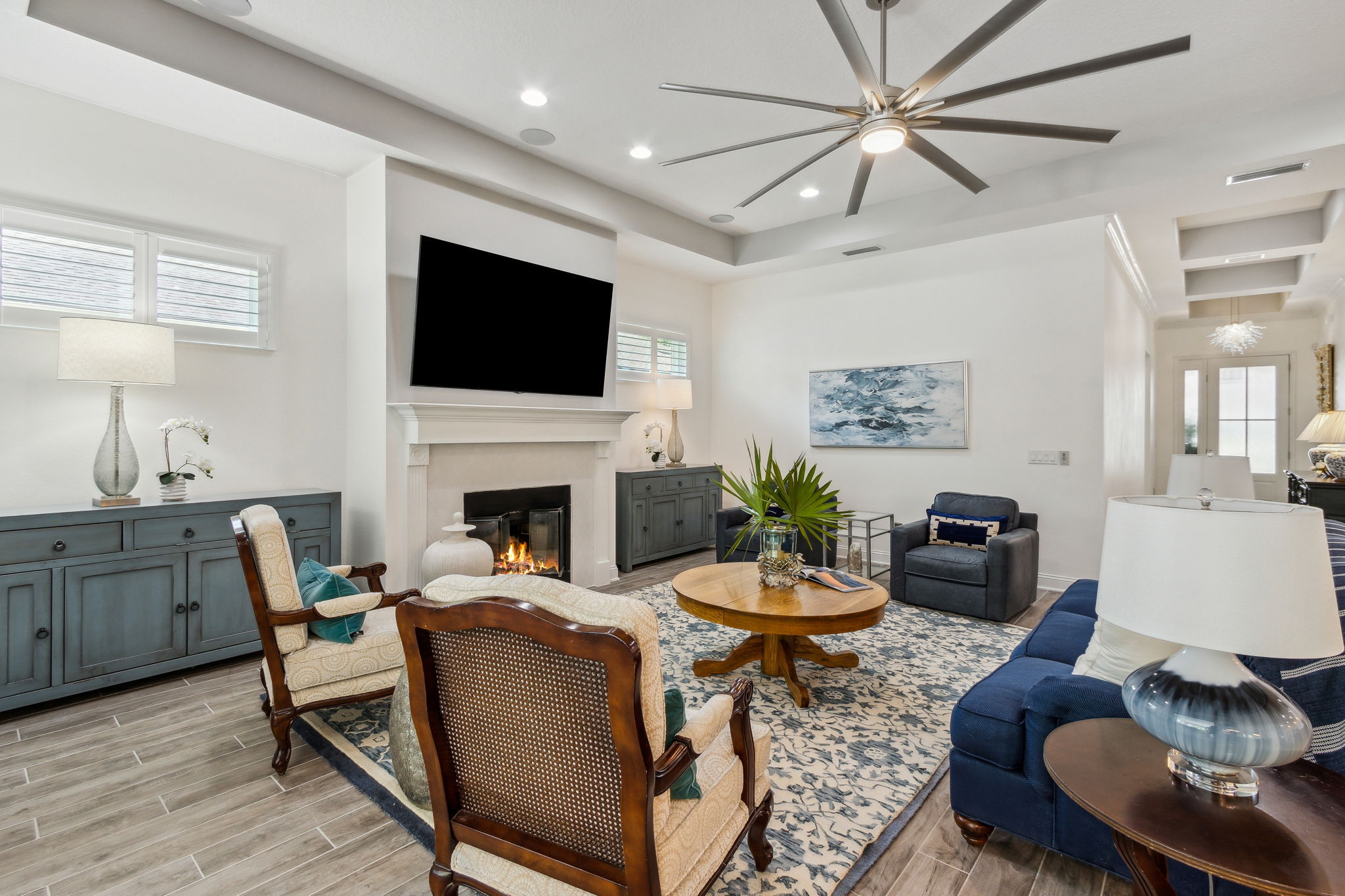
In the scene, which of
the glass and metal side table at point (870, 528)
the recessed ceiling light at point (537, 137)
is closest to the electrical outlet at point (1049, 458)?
the glass and metal side table at point (870, 528)

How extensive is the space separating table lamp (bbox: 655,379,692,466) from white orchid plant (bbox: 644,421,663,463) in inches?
5.8

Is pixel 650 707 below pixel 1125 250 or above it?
below

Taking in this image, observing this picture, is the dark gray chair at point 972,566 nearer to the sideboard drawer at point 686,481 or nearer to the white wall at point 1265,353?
the sideboard drawer at point 686,481

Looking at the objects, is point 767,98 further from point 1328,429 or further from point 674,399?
point 1328,429

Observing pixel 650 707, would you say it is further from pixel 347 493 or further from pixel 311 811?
pixel 347 493

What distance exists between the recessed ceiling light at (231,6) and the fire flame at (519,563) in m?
3.39

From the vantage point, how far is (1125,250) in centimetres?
552

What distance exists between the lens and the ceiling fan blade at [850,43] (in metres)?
2.08

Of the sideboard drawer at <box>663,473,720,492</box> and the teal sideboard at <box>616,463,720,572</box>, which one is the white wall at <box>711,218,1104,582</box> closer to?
the sideboard drawer at <box>663,473,720,492</box>

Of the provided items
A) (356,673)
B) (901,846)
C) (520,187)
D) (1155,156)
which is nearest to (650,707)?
(901,846)

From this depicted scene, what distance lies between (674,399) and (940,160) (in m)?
A: 3.65

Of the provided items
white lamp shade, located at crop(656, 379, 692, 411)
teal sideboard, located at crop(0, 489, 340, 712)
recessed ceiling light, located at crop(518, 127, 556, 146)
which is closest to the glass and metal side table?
white lamp shade, located at crop(656, 379, 692, 411)

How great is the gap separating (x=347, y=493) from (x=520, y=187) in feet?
8.22

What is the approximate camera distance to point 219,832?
80.9 inches
